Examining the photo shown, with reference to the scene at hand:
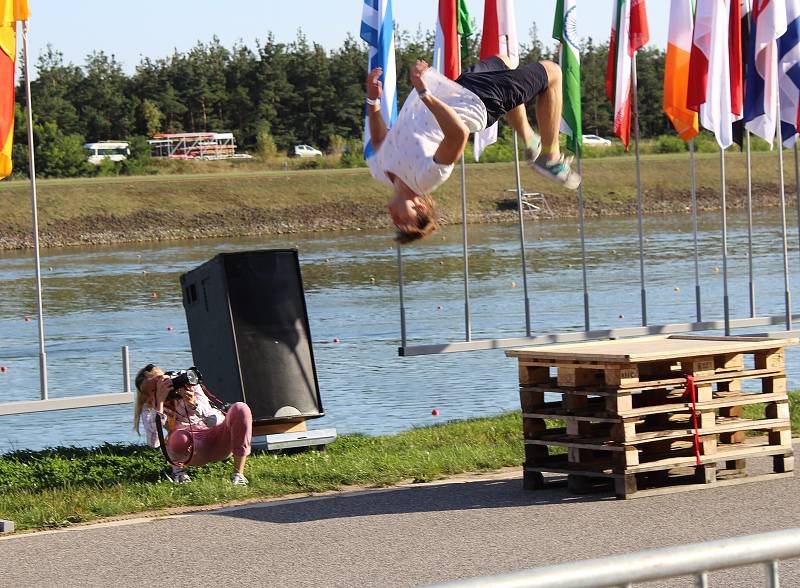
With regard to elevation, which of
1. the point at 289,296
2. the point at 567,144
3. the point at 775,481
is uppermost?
the point at 567,144

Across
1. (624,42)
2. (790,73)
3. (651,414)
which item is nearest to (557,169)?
(651,414)

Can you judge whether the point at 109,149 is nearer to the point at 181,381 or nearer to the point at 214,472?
the point at 214,472

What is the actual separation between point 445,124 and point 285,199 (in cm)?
5553

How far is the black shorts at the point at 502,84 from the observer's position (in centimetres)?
776

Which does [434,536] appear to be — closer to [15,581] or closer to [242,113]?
[15,581]

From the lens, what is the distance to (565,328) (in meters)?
25.7

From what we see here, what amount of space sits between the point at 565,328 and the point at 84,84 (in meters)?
79.4

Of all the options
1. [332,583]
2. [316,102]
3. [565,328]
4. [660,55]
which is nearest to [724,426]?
[332,583]

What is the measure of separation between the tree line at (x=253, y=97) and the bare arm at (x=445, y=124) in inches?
3223

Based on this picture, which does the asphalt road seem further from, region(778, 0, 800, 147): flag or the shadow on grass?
region(778, 0, 800, 147): flag

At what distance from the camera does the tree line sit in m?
94.8

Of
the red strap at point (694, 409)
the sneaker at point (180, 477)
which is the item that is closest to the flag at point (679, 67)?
the red strap at point (694, 409)

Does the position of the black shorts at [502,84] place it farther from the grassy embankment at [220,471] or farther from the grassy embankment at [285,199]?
the grassy embankment at [285,199]

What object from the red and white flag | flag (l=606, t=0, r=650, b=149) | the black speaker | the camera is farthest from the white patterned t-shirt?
flag (l=606, t=0, r=650, b=149)
